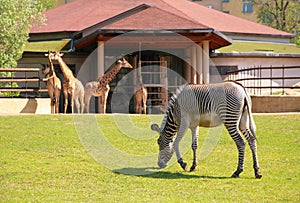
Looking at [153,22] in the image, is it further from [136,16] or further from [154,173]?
[154,173]

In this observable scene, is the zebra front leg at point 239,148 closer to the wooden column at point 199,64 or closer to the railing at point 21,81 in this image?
the railing at point 21,81

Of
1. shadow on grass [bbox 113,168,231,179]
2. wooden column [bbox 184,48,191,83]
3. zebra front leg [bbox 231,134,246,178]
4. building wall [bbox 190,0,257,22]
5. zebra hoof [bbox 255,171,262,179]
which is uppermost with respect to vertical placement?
building wall [bbox 190,0,257,22]

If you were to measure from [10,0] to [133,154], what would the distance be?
15751mm

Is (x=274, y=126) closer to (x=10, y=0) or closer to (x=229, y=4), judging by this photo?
(x=10, y=0)

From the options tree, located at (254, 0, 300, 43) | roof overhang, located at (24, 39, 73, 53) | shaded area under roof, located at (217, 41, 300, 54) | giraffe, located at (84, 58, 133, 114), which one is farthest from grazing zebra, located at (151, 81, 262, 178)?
tree, located at (254, 0, 300, 43)

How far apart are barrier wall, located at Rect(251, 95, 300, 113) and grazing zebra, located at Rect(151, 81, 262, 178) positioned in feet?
38.0

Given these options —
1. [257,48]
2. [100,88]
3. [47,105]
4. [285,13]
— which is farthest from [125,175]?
[285,13]

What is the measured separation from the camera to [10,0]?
89.7 feet

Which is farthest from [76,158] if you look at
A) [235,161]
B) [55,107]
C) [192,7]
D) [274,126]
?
[192,7]

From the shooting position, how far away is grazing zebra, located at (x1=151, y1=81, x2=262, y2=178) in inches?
451

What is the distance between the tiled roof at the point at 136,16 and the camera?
26.0 metres

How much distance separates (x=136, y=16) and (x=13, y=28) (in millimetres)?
5425

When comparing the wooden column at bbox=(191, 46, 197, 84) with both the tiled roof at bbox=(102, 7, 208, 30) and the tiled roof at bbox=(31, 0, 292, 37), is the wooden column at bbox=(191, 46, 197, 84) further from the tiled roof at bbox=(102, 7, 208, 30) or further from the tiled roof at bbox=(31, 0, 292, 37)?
the tiled roof at bbox=(102, 7, 208, 30)

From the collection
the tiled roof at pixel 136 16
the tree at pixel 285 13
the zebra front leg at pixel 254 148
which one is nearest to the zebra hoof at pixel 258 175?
the zebra front leg at pixel 254 148
